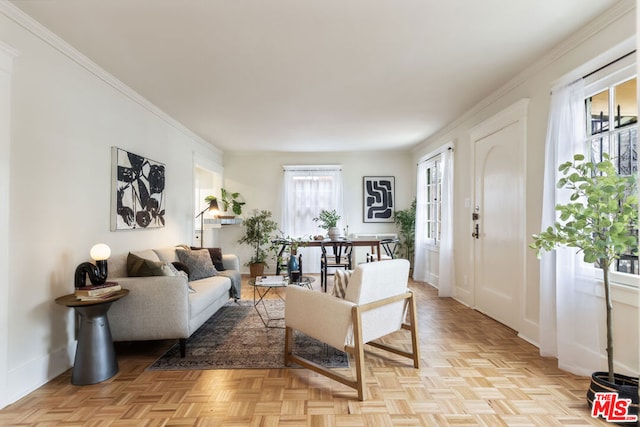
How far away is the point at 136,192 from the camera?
3539 millimetres

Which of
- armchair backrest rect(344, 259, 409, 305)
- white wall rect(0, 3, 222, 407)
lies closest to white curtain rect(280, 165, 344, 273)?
white wall rect(0, 3, 222, 407)

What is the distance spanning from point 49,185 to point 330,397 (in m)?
2.50

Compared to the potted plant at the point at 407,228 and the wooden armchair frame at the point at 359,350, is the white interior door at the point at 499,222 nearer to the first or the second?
the wooden armchair frame at the point at 359,350

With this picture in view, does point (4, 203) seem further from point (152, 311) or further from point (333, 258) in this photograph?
point (333, 258)

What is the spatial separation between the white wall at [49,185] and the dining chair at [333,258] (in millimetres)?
2733

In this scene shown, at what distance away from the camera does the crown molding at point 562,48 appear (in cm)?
212

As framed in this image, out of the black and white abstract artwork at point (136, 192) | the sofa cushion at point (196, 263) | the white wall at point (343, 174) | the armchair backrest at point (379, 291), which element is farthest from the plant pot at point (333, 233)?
the armchair backrest at point (379, 291)

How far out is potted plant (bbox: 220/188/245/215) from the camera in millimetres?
6531

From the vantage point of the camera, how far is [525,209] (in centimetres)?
313

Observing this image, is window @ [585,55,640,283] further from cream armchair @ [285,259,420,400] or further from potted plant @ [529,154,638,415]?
cream armchair @ [285,259,420,400]

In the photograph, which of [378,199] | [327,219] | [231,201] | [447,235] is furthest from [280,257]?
[447,235]

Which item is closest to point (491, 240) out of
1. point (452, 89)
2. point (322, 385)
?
point (452, 89)

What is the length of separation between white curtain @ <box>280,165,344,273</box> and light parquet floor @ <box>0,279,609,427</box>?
13.2ft

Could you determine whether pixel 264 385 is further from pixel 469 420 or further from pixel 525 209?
pixel 525 209
